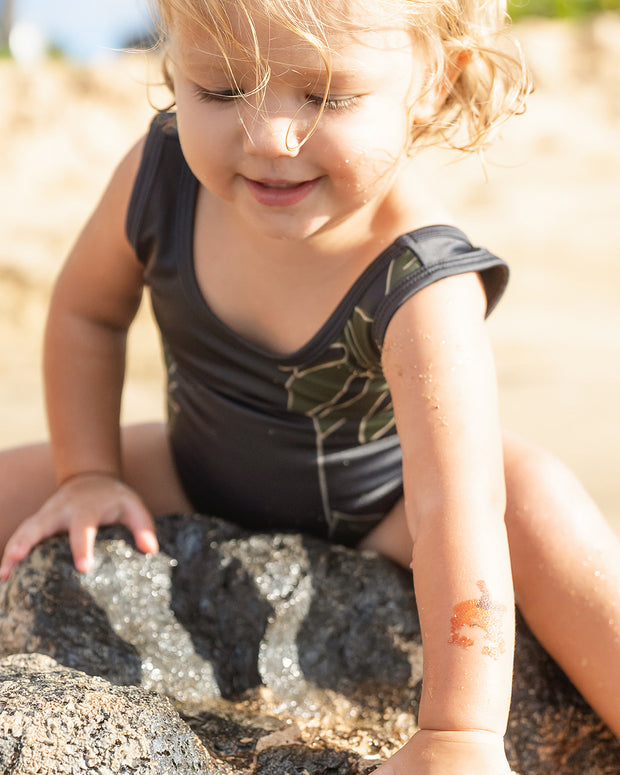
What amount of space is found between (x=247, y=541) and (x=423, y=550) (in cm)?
47

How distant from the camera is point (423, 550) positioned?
1.70 metres

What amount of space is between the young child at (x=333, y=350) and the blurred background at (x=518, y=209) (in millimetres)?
264

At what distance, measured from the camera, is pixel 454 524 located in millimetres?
1672

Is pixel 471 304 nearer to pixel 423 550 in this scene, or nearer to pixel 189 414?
pixel 423 550

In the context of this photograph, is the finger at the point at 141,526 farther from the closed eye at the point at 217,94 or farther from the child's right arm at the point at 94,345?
the closed eye at the point at 217,94

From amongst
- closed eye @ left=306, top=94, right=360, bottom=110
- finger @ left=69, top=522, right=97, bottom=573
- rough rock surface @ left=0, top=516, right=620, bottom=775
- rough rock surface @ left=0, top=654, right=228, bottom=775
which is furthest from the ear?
rough rock surface @ left=0, top=654, right=228, bottom=775

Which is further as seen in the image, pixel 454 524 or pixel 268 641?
pixel 268 641

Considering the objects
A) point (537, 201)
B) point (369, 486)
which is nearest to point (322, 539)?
point (369, 486)

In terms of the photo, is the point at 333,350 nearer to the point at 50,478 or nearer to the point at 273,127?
the point at 273,127

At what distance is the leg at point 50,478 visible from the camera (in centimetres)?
238

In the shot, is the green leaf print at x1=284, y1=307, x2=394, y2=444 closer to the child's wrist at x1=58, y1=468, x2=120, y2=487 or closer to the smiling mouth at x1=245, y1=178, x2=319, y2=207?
the smiling mouth at x1=245, y1=178, x2=319, y2=207

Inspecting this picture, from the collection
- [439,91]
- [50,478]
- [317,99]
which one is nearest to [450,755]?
[317,99]

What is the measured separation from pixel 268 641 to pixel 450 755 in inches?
19.8

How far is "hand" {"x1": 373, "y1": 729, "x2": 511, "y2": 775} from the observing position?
1.48 m
